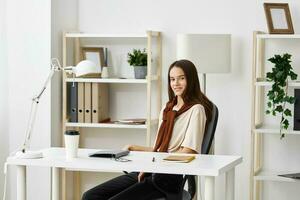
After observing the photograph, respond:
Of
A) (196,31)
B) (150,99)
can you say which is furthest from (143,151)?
(196,31)

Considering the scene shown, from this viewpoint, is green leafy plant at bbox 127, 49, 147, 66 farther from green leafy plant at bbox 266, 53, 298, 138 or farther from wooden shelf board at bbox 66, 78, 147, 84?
green leafy plant at bbox 266, 53, 298, 138

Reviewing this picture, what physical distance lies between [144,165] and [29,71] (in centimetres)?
201

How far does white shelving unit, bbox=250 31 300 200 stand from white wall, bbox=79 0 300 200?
0.30 feet

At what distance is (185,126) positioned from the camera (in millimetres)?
4047

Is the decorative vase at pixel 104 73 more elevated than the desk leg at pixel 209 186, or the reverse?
the decorative vase at pixel 104 73

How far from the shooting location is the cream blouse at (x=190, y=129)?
3914 mm

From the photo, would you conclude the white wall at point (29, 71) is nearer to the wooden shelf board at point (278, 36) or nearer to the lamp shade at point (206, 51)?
the lamp shade at point (206, 51)

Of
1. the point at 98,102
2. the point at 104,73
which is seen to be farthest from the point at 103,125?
the point at 104,73

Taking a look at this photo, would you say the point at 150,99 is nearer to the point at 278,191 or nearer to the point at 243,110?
the point at 243,110

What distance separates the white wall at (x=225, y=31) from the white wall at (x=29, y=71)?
26.1 inches

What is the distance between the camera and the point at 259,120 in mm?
5121

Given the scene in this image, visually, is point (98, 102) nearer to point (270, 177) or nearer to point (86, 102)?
point (86, 102)

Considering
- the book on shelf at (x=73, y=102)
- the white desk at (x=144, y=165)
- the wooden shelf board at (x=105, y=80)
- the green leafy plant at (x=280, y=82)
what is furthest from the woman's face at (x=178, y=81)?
the book on shelf at (x=73, y=102)

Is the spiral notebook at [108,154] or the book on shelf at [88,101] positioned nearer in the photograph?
the spiral notebook at [108,154]
